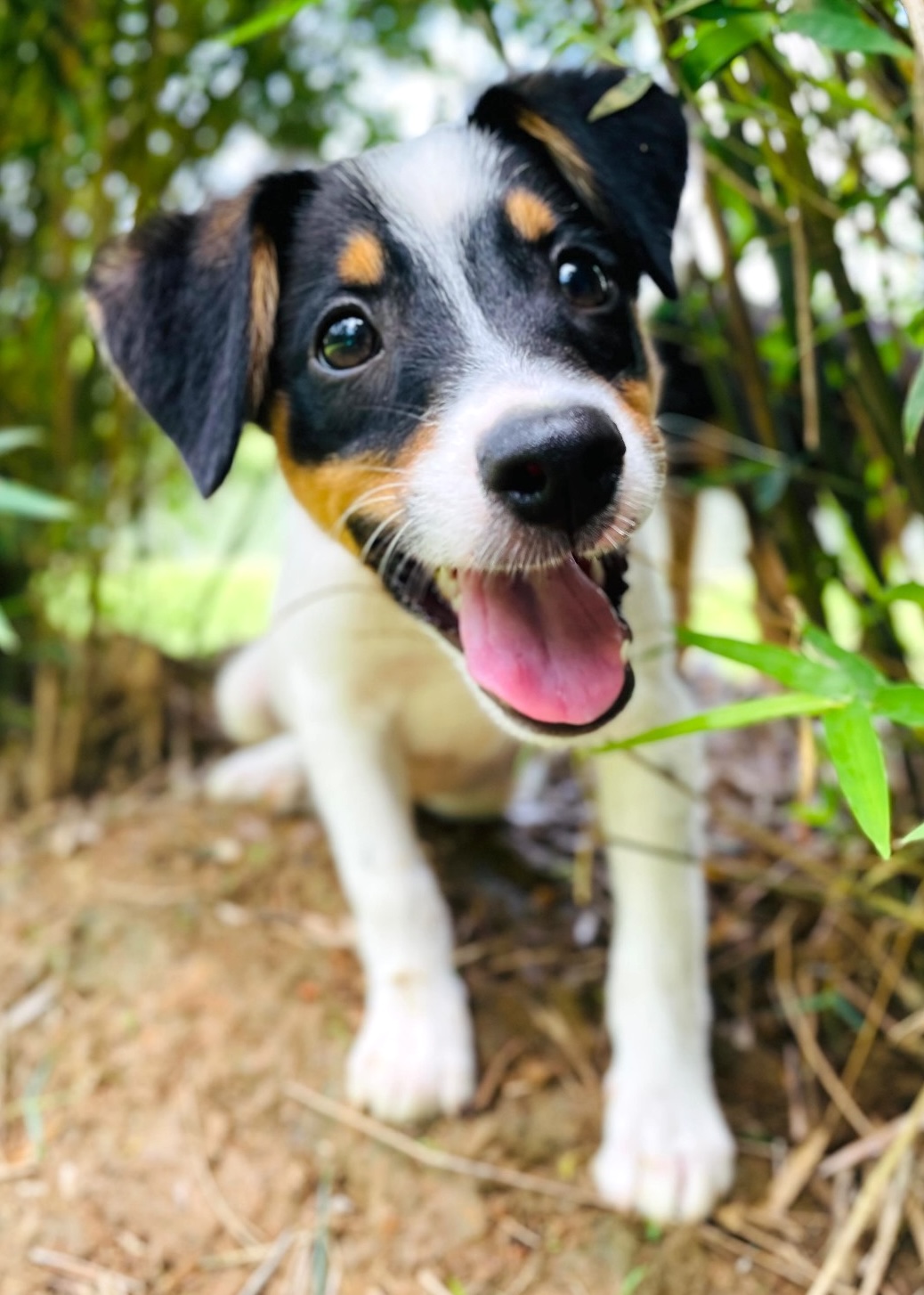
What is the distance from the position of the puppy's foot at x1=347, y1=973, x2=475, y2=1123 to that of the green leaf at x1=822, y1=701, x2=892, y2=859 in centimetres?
119

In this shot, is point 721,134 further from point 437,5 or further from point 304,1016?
point 304,1016

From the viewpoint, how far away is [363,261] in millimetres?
1894

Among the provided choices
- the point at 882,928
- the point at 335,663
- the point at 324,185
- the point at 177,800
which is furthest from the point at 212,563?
the point at 882,928

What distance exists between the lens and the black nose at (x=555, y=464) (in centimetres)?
152

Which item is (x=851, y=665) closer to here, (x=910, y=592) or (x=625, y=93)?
(x=910, y=592)

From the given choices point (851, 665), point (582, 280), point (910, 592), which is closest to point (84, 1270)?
point (851, 665)

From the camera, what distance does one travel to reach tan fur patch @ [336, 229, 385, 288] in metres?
1.89

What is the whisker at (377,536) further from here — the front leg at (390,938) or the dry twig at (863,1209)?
the dry twig at (863,1209)

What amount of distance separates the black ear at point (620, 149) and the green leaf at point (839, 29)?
20.4 inches

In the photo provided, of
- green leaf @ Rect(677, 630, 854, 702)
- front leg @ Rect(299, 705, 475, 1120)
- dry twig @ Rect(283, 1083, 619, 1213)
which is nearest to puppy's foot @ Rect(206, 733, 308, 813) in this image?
front leg @ Rect(299, 705, 475, 1120)

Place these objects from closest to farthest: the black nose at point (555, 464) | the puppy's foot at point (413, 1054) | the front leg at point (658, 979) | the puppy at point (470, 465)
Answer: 1. the black nose at point (555, 464)
2. the puppy at point (470, 465)
3. the front leg at point (658, 979)
4. the puppy's foot at point (413, 1054)

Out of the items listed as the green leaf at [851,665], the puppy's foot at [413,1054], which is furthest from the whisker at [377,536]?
the puppy's foot at [413,1054]

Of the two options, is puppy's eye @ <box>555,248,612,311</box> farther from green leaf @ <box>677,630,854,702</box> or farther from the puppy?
green leaf @ <box>677,630,854,702</box>

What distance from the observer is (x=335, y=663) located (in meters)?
2.37
